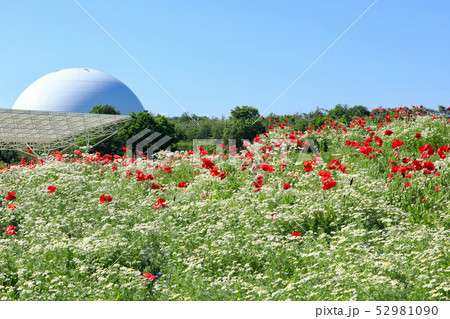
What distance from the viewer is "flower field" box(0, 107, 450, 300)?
168 inches

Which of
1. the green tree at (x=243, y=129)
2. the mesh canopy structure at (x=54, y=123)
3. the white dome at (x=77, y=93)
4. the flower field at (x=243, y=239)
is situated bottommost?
the flower field at (x=243, y=239)

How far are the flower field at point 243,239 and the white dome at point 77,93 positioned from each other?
81.2m

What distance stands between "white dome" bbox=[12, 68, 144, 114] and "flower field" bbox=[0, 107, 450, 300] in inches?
3195

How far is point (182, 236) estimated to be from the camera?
226 inches

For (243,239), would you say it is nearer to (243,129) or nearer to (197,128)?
(243,129)

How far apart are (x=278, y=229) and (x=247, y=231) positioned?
18.7 inches

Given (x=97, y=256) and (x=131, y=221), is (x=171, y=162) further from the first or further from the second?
(x=97, y=256)

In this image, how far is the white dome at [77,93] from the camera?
8556cm

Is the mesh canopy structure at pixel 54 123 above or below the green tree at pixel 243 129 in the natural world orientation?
above

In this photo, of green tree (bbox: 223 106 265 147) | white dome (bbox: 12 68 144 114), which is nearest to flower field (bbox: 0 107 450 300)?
green tree (bbox: 223 106 265 147)

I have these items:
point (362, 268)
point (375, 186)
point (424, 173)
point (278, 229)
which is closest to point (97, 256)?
point (278, 229)

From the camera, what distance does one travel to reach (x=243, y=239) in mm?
5465

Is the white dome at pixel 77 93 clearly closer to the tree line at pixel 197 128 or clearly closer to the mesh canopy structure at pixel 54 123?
the tree line at pixel 197 128

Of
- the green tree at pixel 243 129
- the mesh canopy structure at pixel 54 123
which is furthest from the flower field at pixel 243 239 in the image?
the green tree at pixel 243 129
